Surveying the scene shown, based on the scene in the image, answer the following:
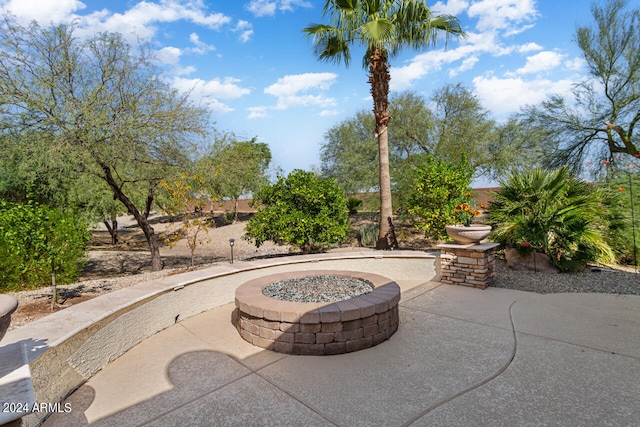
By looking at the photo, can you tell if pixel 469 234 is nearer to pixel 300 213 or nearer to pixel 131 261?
pixel 300 213

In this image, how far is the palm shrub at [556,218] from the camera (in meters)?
5.92

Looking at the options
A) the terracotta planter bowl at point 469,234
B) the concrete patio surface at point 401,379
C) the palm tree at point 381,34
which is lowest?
the concrete patio surface at point 401,379

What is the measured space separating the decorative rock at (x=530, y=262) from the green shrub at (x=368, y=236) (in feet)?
17.9

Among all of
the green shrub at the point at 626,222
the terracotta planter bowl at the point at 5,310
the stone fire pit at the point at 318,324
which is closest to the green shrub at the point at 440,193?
the green shrub at the point at 626,222

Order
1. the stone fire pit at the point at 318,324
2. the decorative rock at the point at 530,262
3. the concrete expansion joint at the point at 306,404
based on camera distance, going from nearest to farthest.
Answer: the concrete expansion joint at the point at 306,404 → the stone fire pit at the point at 318,324 → the decorative rock at the point at 530,262

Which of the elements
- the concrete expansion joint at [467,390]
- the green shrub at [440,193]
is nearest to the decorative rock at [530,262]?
the green shrub at [440,193]

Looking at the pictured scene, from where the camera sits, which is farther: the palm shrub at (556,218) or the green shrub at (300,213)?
the green shrub at (300,213)

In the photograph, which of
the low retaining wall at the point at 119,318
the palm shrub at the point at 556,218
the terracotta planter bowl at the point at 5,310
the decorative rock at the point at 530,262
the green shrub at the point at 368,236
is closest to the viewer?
the terracotta planter bowl at the point at 5,310

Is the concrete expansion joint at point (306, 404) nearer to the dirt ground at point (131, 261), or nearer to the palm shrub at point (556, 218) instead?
the dirt ground at point (131, 261)

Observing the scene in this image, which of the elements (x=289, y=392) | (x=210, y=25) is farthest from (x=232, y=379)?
(x=210, y=25)

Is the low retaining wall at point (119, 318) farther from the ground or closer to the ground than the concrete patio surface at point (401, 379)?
farther from the ground

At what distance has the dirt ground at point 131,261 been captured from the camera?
16.6 feet

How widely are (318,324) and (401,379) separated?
3.05 ft

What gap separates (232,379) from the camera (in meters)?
2.76
